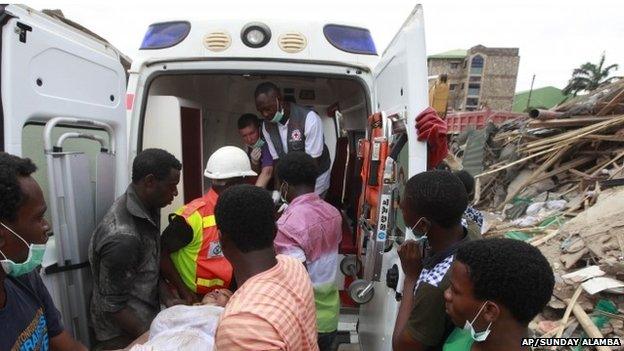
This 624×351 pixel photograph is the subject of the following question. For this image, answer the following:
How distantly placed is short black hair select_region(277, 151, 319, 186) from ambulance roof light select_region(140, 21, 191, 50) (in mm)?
1244

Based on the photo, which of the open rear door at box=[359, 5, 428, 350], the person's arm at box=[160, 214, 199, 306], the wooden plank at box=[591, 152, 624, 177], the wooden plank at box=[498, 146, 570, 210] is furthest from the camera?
the wooden plank at box=[498, 146, 570, 210]

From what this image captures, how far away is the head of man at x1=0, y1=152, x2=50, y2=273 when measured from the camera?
115cm

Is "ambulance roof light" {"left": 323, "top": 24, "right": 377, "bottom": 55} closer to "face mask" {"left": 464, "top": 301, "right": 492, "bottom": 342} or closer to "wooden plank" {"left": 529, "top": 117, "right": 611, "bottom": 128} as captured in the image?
"face mask" {"left": 464, "top": 301, "right": 492, "bottom": 342}

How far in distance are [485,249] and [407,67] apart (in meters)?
0.93

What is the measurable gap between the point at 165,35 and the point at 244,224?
210cm

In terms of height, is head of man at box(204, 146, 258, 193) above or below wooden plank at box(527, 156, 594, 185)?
above

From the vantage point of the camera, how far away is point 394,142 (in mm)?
1927

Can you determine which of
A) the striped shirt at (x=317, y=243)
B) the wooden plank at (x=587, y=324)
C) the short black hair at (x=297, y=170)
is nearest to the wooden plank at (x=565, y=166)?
the wooden plank at (x=587, y=324)

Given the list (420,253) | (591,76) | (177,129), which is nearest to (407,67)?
(420,253)

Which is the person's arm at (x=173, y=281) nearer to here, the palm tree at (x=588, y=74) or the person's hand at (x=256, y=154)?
the person's hand at (x=256, y=154)

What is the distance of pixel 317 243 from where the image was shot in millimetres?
2211

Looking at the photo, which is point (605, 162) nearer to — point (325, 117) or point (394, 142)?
point (325, 117)

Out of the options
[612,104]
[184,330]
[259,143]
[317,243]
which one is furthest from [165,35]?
[612,104]

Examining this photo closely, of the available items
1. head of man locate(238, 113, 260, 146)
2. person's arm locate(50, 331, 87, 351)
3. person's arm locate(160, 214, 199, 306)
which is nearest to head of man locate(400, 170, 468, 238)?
person's arm locate(160, 214, 199, 306)
